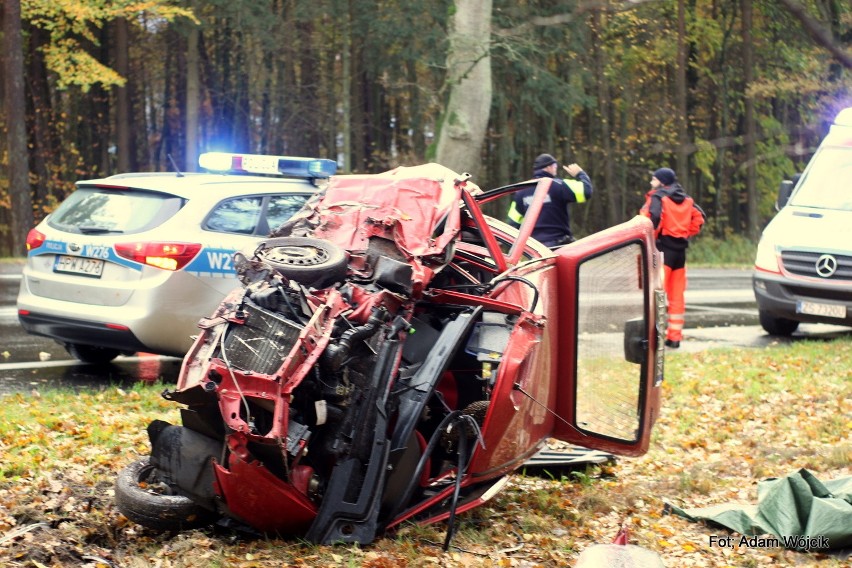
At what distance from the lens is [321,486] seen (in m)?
4.91

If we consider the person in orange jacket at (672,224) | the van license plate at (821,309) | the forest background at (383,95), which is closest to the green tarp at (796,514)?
the person in orange jacket at (672,224)

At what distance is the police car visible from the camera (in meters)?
8.33

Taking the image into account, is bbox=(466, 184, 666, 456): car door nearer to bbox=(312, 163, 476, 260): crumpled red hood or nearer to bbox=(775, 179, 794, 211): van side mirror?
bbox=(312, 163, 476, 260): crumpled red hood

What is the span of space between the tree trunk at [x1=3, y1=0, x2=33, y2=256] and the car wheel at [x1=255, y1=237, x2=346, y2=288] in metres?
18.5

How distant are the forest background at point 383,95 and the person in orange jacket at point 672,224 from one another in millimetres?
11584

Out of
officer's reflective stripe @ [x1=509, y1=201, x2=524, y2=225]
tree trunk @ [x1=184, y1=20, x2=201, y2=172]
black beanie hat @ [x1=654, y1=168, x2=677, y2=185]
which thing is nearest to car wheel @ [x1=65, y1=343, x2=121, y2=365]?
officer's reflective stripe @ [x1=509, y1=201, x2=524, y2=225]

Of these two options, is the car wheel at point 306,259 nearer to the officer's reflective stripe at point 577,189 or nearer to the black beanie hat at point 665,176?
the officer's reflective stripe at point 577,189

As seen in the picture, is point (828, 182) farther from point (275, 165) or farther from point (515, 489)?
point (515, 489)

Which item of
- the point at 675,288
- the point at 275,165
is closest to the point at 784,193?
the point at 675,288

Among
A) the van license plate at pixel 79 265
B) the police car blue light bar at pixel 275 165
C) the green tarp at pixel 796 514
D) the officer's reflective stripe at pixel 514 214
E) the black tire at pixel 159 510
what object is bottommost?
the green tarp at pixel 796 514

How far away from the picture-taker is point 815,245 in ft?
40.3

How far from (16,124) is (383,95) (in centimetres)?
1441

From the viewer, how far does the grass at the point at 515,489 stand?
484 centimetres

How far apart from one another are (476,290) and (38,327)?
15.0 ft
